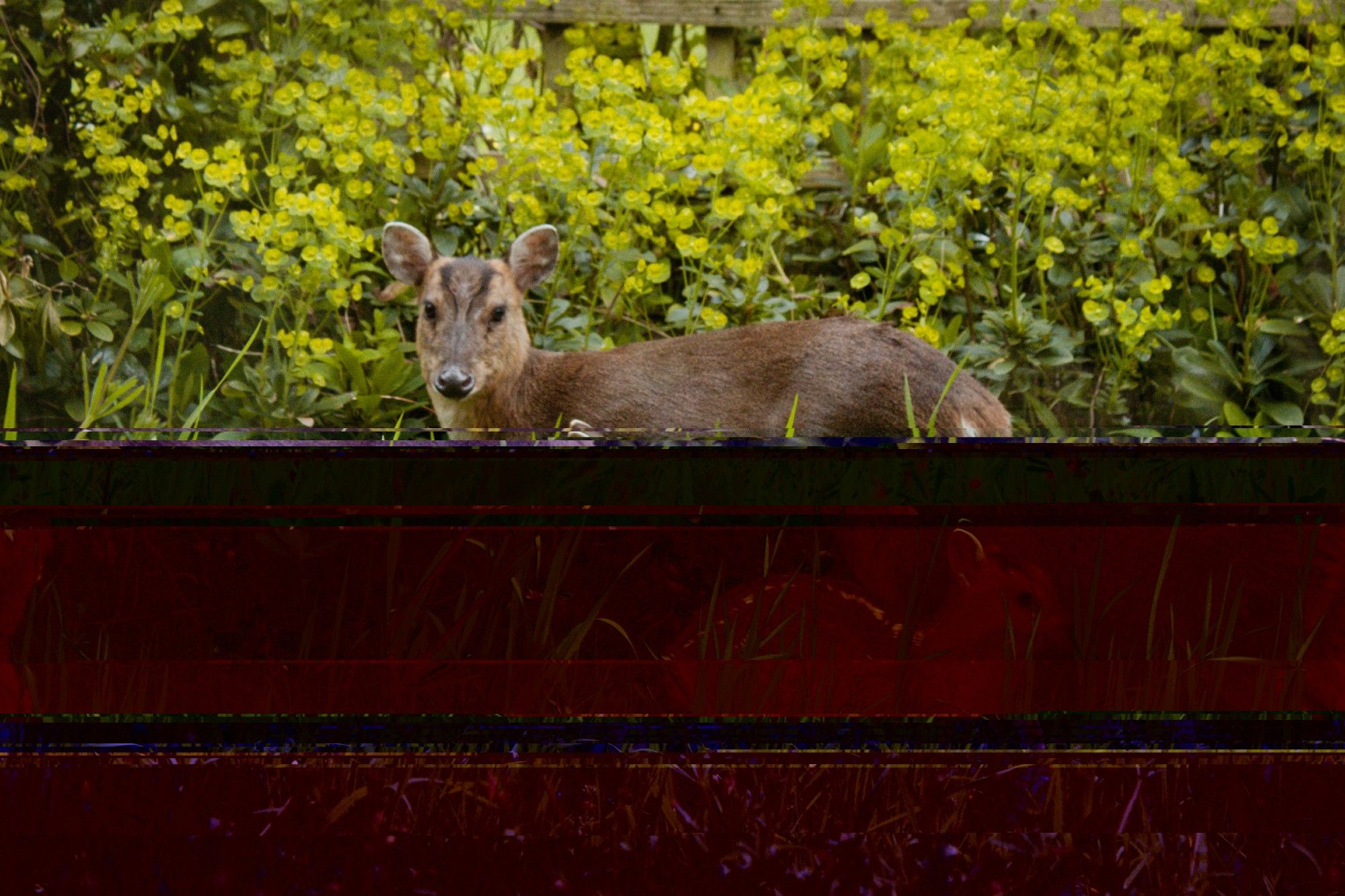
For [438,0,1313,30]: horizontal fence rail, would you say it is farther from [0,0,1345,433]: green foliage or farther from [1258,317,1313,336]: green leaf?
[1258,317,1313,336]: green leaf

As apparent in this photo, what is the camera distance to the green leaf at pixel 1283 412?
1.21m

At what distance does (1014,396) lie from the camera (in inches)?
50.1

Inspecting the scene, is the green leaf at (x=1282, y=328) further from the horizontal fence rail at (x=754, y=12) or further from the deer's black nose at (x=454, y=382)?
the deer's black nose at (x=454, y=382)

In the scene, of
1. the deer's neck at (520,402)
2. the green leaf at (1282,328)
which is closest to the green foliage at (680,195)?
the green leaf at (1282,328)

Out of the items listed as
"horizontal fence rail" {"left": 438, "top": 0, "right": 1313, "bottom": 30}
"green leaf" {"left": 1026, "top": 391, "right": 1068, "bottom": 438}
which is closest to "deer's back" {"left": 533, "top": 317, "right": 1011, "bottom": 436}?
"green leaf" {"left": 1026, "top": 391, "right": 1068, "bottom": 438}

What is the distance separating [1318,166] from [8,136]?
4.56 ft

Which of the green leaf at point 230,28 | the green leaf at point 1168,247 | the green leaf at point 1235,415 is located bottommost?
the green leaf at point 1235,415

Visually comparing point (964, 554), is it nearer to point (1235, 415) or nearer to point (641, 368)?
point (1235, 415)

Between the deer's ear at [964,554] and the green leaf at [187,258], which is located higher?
the green leaf at [187,258]

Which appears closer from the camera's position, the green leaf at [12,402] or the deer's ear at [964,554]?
the deer's ear at [964,554]

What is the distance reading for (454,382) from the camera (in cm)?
175

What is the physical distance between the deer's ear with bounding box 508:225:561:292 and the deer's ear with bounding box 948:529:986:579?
0.90 m

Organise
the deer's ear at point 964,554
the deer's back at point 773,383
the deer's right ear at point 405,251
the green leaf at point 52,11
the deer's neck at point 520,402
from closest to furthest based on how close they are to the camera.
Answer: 1. the deer's ear at point 964,554
2. the green leaf at point 52,11
3. the deer's back at point 773,383
4. the deer's right ear at point 405,251
5. the deer's neck at point 520,402

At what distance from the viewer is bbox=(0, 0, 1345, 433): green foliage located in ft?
4.13
